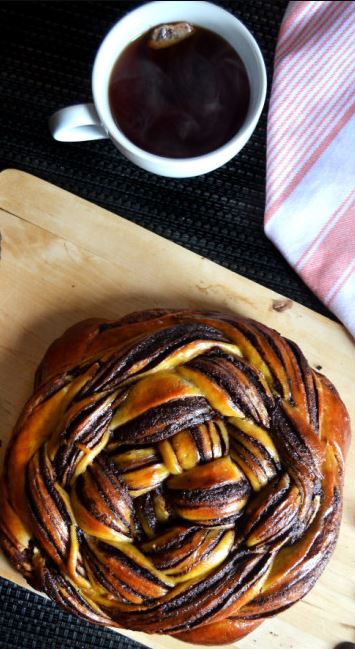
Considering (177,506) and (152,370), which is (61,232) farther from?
(177,506)

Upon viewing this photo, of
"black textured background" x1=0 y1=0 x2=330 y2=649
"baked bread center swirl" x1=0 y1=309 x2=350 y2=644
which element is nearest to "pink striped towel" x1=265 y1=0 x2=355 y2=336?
"black textured background" x1=0 y1=0 x2=330 y2=649

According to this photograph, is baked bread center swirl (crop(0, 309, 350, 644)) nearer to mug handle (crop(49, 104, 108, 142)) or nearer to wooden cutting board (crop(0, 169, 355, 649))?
wooden cutting board (crop(0, 169, 355, 649))

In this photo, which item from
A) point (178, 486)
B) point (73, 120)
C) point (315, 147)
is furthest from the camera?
point (315, 147)

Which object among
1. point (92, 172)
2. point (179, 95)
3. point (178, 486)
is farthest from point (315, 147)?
point (178, 486)

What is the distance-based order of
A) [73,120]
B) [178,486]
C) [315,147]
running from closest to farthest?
[178,486], [73,120], [315,147]


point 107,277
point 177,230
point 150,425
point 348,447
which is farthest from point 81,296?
point 348,447

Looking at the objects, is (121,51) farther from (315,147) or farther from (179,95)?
(315,147)

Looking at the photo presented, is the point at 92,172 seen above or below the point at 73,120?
below
